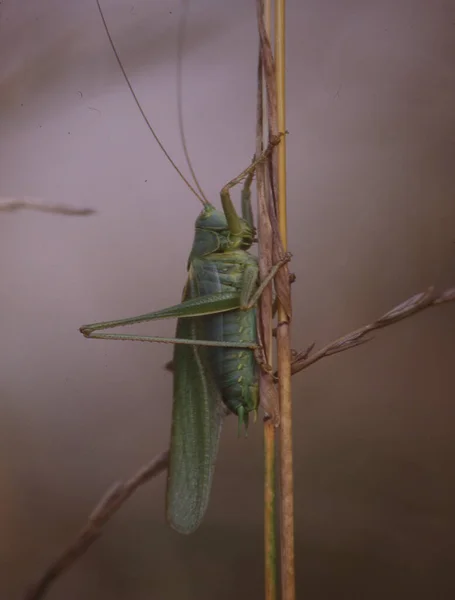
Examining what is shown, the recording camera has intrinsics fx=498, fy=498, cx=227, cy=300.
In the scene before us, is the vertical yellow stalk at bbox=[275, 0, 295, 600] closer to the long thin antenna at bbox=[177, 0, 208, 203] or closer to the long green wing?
the long green wing

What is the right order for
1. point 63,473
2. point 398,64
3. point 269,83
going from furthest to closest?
point 63,473 → point 398,64 → point 269,83

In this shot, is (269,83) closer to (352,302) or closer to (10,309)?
→ (352,302)

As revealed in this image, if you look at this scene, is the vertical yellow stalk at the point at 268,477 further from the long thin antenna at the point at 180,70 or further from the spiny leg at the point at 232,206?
the long thin antenna at the point at 180,70

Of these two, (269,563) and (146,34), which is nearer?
(269,563)

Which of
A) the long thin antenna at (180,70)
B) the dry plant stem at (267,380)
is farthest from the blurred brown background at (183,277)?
the dry plant stem at (267,380)

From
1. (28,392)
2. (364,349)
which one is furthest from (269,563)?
(28,392)

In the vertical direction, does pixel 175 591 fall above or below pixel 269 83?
below

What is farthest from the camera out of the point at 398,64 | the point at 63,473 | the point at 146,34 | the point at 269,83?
the point at 63,473

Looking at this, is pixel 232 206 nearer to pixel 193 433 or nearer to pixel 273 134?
pixel 273 134
